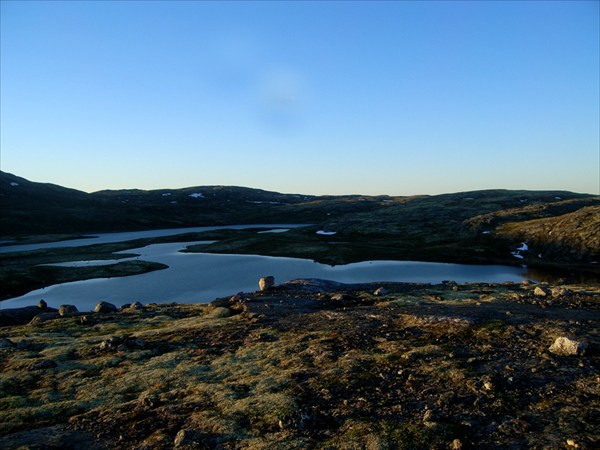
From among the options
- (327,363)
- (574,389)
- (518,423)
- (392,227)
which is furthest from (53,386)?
(392,227)

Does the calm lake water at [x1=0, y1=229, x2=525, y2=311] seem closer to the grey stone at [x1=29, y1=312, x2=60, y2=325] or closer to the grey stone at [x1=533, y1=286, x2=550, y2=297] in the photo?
the grey stone at [x1=29, y1=312, x2=60, y2=325]

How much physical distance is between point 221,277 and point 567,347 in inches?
2733

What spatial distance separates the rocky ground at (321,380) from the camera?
15695mm

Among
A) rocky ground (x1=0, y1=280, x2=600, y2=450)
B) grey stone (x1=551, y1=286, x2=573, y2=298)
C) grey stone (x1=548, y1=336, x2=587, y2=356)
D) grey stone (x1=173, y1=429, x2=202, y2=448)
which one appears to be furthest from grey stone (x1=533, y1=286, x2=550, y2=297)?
grey stone (x1=173, y1=429, x2=202, y2=448)

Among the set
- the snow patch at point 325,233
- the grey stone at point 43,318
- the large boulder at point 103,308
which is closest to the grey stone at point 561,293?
the large boulder at point 103,308

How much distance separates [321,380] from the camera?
66.7ft

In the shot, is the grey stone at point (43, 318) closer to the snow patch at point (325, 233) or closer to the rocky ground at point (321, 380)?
the rocky ground at point (321, 380)

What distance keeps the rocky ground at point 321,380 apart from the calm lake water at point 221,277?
3579 centimetres

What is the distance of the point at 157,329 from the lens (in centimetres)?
3297

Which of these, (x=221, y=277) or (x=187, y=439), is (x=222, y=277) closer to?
(x=221, y=277)

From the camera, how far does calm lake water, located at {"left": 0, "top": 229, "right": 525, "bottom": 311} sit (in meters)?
68.7

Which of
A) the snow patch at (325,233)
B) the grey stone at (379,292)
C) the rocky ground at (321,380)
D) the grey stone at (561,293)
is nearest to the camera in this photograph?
the rocky ground at (321,380)

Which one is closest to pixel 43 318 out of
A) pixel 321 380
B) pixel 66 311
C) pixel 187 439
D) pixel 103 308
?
pixel 66 311

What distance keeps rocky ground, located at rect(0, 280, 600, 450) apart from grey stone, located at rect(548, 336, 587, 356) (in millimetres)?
63
